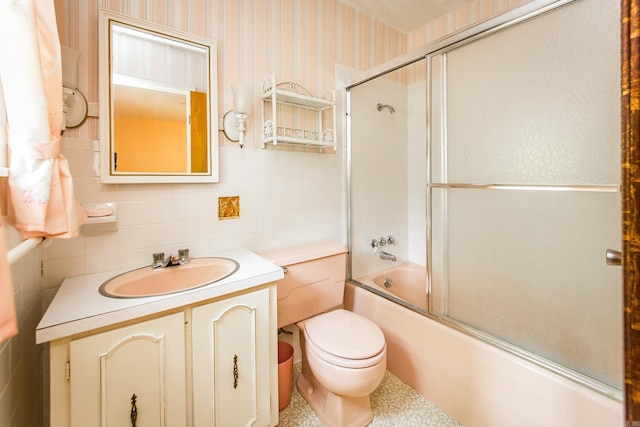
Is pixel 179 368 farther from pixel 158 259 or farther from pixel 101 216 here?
pixel 101 216

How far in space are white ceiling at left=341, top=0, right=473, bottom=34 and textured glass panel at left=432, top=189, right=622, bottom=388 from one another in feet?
4.93

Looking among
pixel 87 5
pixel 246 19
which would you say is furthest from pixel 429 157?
pixel 87 5

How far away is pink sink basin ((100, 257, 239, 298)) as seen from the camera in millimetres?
1132

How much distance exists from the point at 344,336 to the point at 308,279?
1.24ft

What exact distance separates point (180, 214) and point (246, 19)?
1151 millimetres

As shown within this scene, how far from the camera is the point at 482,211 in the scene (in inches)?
54.0

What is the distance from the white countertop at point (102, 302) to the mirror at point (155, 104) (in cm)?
46

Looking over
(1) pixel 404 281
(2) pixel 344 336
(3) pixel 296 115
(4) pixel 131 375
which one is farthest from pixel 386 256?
(4) pixel 131 375

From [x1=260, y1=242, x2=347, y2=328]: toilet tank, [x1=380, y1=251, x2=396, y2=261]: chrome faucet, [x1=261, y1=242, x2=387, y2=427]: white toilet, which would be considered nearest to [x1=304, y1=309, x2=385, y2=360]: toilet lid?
[x1=261, y1=242, x2=387, y2=427]: white toilet

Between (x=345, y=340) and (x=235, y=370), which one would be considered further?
(x=345, y=340)

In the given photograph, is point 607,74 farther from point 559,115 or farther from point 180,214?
point 180,214

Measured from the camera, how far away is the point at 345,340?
4.32ft

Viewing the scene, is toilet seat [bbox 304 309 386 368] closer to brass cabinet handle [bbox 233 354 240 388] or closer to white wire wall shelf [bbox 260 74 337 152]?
brass cabinet handle [bbox 233 354 240 388]

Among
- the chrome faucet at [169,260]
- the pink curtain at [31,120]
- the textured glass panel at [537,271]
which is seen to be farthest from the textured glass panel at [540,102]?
→ the pink curtain at [31,120]
